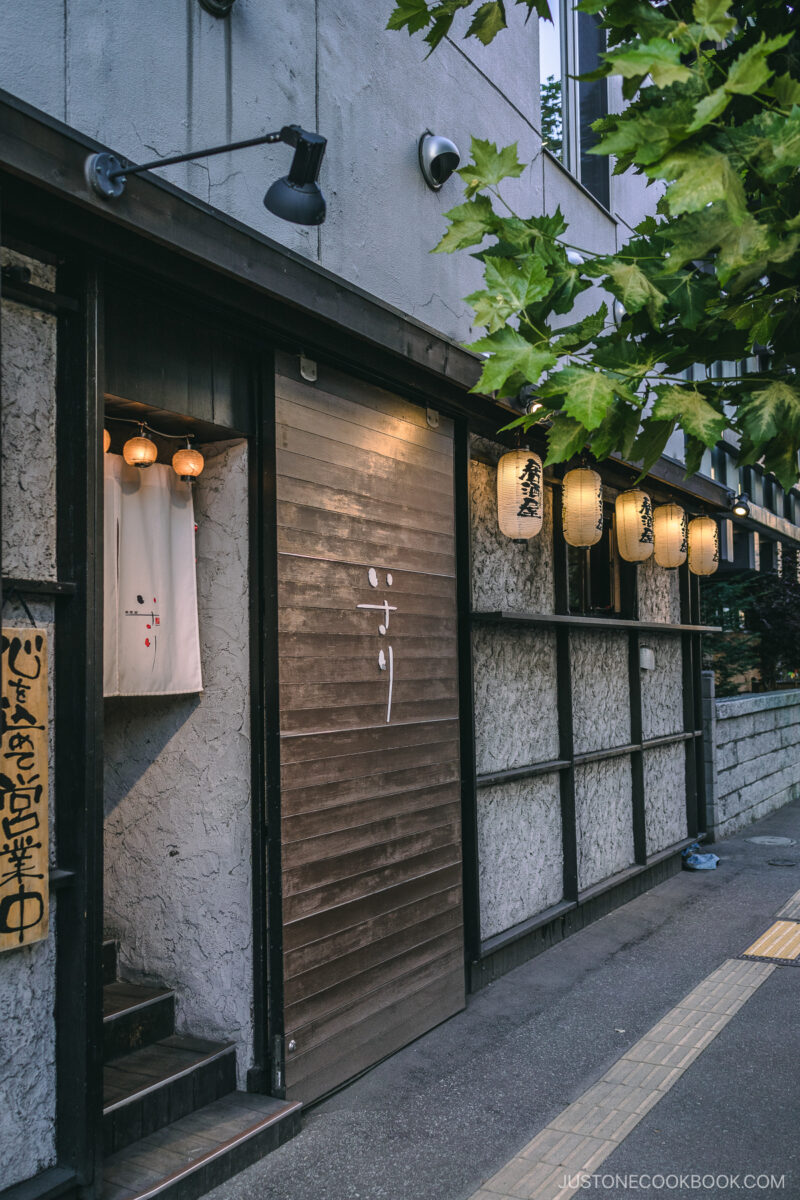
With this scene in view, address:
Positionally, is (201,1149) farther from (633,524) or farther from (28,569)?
(633,524)

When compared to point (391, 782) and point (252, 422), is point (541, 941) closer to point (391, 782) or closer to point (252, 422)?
point (391, 782)

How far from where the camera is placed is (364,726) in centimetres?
583

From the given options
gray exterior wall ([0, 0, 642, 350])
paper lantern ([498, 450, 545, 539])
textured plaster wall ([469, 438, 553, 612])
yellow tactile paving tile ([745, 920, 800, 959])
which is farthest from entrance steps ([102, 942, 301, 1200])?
yellow tactile paving tile ([745, 920, 800, 959])

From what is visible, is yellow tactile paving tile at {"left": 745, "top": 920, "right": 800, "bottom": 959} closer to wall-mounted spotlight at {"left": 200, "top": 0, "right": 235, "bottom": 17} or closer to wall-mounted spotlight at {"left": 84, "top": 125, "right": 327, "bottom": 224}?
wall-mounted spotlight at {"left": 84, "top": 125, "right": 327, "bottom": 224}

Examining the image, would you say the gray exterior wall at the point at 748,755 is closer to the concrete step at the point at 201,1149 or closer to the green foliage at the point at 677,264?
the concrete step at the point at 201,1149

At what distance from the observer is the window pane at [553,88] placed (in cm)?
935

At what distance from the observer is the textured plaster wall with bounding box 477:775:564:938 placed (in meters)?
7.46

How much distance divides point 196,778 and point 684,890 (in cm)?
710

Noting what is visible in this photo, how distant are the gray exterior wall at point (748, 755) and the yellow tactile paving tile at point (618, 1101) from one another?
5735 mm

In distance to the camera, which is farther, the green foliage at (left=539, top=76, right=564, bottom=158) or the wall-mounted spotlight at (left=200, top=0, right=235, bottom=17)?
the green foliage at (left=539, top=76, right=564, bottom=158)

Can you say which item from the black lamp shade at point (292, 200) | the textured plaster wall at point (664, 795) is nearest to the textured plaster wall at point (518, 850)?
the textured plaster wall at point (664, 795)

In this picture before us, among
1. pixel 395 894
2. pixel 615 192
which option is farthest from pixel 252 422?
pixel 615 192

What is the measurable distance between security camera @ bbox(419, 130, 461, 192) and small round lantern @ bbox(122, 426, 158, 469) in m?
3.05

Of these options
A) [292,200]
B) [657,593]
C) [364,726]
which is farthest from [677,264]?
[657,593]
